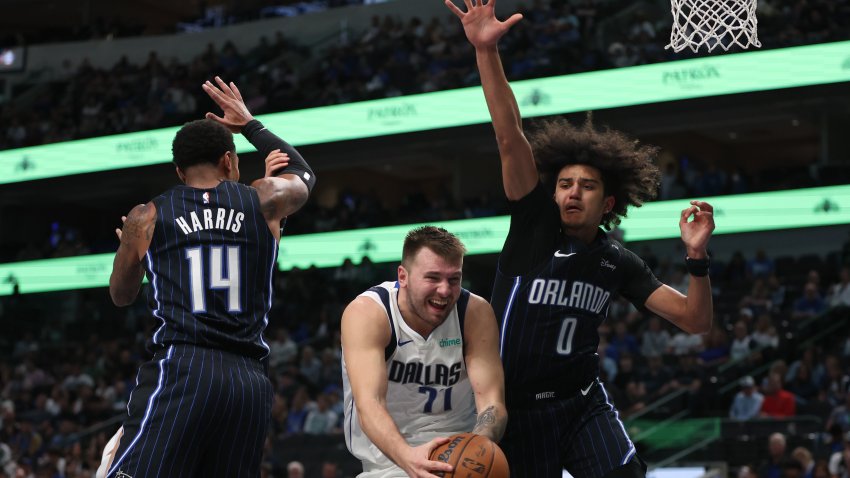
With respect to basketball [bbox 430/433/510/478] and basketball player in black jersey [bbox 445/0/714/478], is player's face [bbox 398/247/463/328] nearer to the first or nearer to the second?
basketball player in black jersey [bbox 445/0/714/478]

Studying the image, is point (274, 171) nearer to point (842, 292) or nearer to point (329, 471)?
point (329, 471)

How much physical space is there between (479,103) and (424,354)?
18.2 m

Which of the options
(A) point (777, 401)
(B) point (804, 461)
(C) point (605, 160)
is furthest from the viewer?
(A) point (777, 401)

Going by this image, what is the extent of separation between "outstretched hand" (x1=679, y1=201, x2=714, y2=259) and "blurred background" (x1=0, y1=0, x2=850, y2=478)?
240 inches

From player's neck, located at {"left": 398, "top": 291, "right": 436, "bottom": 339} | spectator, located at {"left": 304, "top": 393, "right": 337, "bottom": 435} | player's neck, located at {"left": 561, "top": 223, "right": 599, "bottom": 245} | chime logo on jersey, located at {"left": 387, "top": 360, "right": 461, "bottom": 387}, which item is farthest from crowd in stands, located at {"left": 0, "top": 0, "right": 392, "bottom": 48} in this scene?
chime logo on jersey, located at {"left": 387, "top": 360, "right": 461, "bottom": 387}

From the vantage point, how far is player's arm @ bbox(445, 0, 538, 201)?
4.89m

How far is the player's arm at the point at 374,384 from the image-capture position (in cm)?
→ 445

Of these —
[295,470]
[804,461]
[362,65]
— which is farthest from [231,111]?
[362,65]

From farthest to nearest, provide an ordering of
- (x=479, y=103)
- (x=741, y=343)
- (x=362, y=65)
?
(x=362, y=65) < (x=479, y=103) < (x=741, y=343)

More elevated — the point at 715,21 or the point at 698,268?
the point at 715,21

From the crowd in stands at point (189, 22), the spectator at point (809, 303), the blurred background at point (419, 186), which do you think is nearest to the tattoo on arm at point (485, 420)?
the blurred background at point (419, 186)

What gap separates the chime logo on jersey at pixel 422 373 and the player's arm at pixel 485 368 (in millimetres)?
95

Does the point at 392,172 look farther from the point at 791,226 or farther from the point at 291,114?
the point at 791,226

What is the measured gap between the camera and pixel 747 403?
A: 1337 cm
